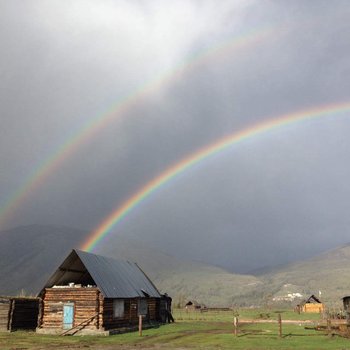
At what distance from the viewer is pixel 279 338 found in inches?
1284

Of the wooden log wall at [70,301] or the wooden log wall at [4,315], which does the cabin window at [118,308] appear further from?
the wooden log wall at [4,315]

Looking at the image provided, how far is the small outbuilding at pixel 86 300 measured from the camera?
3966 cm

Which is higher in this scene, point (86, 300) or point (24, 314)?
point (86, 300)

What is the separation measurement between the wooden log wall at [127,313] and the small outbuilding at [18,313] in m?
8.53

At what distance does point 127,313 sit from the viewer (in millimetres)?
44500

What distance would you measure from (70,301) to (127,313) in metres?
6.48

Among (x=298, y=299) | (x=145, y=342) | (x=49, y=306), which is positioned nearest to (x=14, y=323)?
(x=49, y=306)

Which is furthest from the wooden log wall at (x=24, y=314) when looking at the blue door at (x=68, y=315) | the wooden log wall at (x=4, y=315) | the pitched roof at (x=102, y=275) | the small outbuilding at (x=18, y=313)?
the blue door at (x=68, y=315)

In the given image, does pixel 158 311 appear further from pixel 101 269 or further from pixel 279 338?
pixel 279 338

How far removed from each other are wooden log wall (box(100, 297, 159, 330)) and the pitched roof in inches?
29.3

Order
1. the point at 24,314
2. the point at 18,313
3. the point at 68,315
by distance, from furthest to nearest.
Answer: the point at 24,314 → the point at 18,313 → the point at 68,315

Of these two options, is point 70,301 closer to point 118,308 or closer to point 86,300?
point 86,300

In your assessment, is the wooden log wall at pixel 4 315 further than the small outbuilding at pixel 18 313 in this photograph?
No

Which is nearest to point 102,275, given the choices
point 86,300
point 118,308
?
point 86,300
